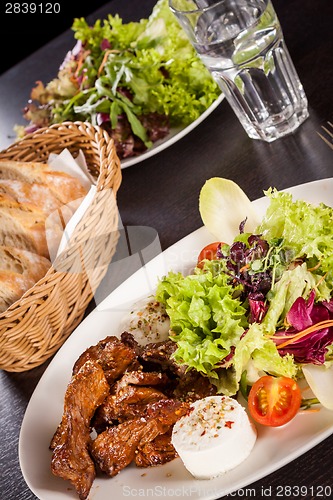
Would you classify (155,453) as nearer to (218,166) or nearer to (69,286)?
(69,286)

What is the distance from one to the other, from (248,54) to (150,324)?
4.10ft

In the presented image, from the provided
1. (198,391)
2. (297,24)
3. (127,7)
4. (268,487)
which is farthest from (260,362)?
(127,7)

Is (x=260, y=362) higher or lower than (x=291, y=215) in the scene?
lower

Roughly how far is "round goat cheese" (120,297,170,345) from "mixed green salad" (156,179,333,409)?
87 millimetres

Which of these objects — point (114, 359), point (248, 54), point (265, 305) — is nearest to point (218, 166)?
point (248, 54)

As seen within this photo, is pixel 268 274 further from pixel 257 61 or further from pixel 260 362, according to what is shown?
pixel 257 61

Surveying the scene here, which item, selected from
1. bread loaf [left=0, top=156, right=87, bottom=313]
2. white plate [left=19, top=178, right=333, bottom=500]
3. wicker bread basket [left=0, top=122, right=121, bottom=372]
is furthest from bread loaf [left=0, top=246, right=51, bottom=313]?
white plate [left=19, top=178, right=333, bottom=500]

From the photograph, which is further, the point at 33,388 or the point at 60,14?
the point at 60,14

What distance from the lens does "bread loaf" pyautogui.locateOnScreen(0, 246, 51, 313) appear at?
2.47 m

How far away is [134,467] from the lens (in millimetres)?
1989

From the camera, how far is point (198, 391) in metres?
2.10

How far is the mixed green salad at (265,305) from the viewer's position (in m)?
2.01

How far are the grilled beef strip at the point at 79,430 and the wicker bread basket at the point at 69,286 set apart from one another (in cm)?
34

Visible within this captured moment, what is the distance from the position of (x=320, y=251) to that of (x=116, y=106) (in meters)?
1.62
